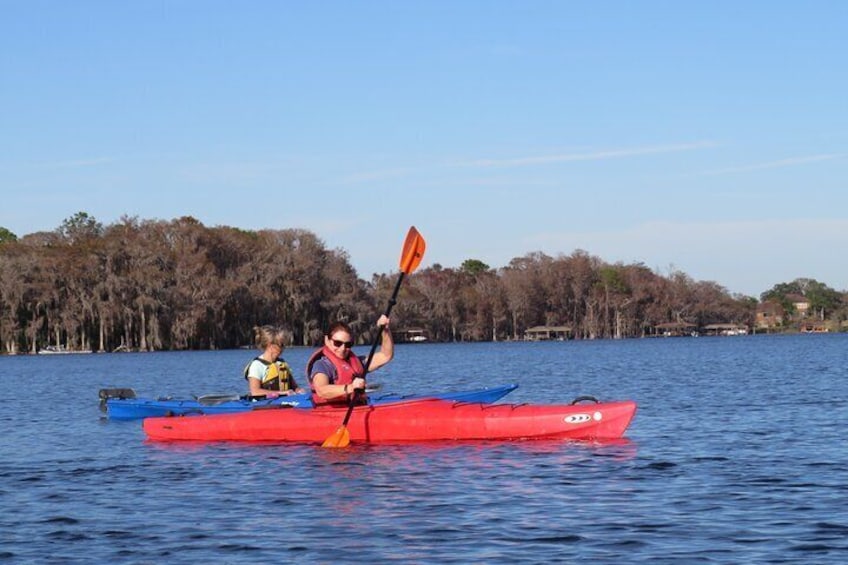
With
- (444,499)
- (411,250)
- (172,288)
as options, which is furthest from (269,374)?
(172,288)

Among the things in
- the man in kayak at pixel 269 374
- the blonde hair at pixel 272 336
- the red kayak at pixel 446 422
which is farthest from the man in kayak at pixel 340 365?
the man in kayak at pixel 269 374

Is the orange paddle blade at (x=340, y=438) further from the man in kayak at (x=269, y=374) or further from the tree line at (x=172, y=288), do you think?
the tree line at (x=172, y=288)

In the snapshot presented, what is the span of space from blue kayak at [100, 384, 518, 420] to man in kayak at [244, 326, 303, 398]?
0.21 meters

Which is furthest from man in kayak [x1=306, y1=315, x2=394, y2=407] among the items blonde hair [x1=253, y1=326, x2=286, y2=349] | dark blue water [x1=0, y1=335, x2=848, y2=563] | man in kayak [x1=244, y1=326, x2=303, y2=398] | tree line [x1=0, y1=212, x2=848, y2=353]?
tree line [x1=0, y1=212, x2=848, y2=353]

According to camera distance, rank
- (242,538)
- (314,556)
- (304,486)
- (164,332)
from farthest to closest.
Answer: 1. (164,332)
2. (304,486)
3. (242,538)
4. (314,556)

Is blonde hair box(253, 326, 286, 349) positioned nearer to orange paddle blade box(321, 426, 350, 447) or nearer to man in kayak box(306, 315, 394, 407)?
man in kayak box(306, 315, 394, 407)

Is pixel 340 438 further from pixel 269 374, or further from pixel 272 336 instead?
pixel 269 374

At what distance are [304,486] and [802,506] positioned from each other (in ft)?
15.6

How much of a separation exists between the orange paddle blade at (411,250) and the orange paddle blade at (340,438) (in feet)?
8.73

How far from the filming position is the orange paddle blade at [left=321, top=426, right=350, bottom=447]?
15445 mm

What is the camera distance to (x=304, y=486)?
12.7m

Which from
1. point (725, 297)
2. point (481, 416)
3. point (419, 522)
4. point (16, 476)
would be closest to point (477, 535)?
point (419, 522)

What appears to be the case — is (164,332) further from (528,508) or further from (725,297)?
(725,297)

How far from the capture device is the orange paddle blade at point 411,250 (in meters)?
17.2
